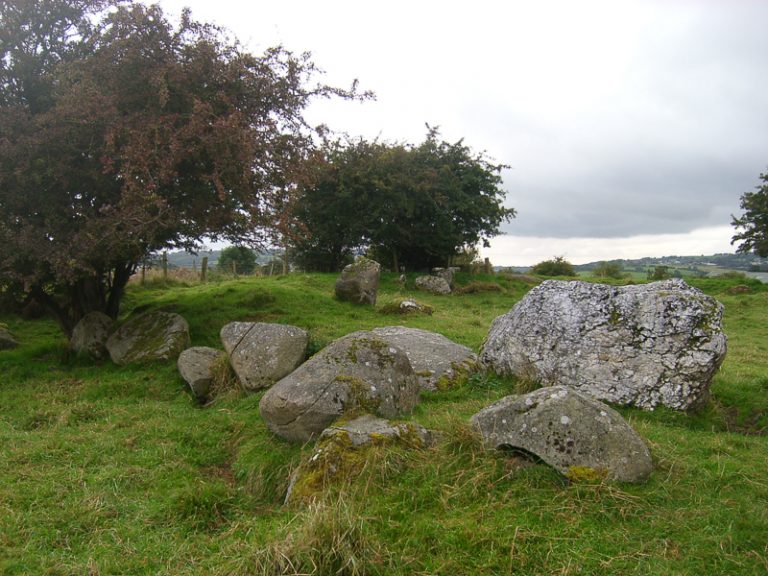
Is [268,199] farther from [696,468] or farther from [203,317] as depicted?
[696,468]

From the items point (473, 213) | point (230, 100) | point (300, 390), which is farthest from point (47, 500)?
point (473, 213)

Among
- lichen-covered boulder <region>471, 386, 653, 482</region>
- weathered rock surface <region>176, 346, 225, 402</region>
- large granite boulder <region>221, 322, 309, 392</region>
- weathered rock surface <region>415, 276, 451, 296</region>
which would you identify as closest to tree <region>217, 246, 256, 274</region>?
weathered rock surface <region>415, 276, 451, 296</region>

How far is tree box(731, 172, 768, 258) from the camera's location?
37278mm

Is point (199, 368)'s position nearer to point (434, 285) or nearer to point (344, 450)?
point (344, 450)

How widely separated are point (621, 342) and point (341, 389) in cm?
493

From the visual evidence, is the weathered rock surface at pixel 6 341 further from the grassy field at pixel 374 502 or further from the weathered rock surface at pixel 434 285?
the weathered rock surface at pixel 434 285

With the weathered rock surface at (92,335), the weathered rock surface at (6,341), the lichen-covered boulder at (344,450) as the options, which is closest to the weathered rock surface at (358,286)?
the weathered rock surface at (92,335)

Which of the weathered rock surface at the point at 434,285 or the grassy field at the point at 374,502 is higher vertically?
the weathered rock surface at the point at 434,285

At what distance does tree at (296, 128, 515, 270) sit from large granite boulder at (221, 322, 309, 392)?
744 inches

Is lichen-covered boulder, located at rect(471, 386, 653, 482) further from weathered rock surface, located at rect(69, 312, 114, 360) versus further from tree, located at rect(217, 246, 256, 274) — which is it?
tree, located at rect(217, 246, 256, 274)

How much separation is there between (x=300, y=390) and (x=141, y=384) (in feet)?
17.9

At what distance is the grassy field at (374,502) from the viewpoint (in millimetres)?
4625

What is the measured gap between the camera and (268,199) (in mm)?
13406

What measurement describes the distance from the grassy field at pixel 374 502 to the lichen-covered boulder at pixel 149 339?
2.57m
